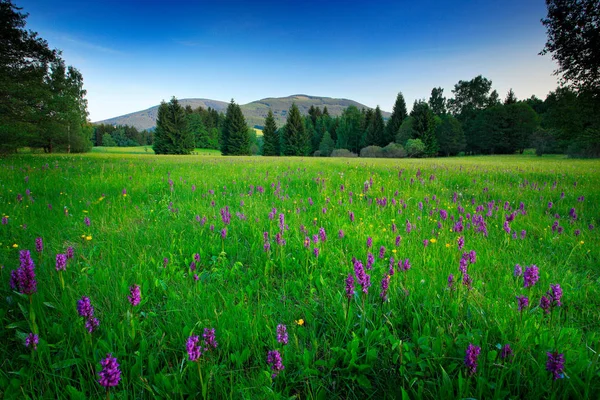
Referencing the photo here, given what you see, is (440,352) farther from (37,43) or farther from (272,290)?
(37,43)

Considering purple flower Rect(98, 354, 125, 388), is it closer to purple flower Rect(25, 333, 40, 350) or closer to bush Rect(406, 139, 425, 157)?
purple flower Rect(25, 333, 40, 350)

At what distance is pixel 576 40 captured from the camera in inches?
474

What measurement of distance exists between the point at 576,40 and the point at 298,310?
17718 mm

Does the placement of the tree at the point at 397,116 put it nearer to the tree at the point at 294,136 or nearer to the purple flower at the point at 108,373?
the tree at the point at 294,136

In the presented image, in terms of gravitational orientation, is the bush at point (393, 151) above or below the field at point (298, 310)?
above

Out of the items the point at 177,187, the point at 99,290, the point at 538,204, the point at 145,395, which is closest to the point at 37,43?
the point at 177,187

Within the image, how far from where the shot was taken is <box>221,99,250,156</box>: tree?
73438 mm

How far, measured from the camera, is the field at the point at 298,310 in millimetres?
1493

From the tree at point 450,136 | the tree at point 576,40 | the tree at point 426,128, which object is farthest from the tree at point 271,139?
the tree at point 576,40

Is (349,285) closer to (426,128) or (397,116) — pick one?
(426,128)

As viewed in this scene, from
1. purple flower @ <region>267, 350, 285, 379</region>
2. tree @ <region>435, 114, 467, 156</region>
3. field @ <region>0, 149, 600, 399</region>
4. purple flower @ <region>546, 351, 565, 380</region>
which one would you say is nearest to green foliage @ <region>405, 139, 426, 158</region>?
tree @ <region>435, 114, 467, 156</region>

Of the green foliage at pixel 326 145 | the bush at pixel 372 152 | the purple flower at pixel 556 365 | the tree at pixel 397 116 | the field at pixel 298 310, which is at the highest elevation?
the tree at pixel 397 116

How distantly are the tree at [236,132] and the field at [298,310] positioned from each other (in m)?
71.9

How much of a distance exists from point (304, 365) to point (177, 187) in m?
6.68
